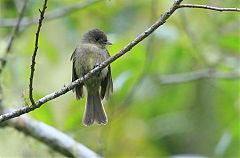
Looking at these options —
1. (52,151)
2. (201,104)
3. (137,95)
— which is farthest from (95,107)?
(201,104)

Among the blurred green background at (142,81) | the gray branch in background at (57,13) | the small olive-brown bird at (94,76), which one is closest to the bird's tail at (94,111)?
the small olive-brown bird at (94,76)

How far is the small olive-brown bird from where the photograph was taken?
481 cm

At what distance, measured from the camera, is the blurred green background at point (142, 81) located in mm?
5492

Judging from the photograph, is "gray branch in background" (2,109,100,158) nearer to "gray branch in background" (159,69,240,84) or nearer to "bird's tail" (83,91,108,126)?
"bird's tail" (83,91,108,126)

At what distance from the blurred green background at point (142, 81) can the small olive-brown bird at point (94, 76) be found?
0.78 ft

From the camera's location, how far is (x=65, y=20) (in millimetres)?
6293

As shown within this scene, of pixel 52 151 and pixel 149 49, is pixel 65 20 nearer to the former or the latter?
pixel 149 49

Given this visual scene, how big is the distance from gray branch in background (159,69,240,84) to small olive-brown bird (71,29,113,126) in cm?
116

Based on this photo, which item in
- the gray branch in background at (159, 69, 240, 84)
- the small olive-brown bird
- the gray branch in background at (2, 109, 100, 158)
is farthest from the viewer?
the gray branch in background at (159, 69, 240, 84)

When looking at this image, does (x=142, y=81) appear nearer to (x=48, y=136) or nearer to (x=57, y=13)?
(x=57, y=13)

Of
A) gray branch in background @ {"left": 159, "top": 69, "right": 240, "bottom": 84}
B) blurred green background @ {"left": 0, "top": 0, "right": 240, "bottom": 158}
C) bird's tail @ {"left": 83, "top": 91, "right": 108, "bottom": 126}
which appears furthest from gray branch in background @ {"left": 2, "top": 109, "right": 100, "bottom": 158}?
gray branch in background @ {"left": 159, "top": 69, "right": 240, "bottom": 84}

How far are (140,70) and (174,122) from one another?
5.16 feet

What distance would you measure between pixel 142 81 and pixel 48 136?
1143 mm

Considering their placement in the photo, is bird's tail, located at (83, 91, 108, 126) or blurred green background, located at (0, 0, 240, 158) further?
blurred green background, located at (0, 0, 240, 158)
